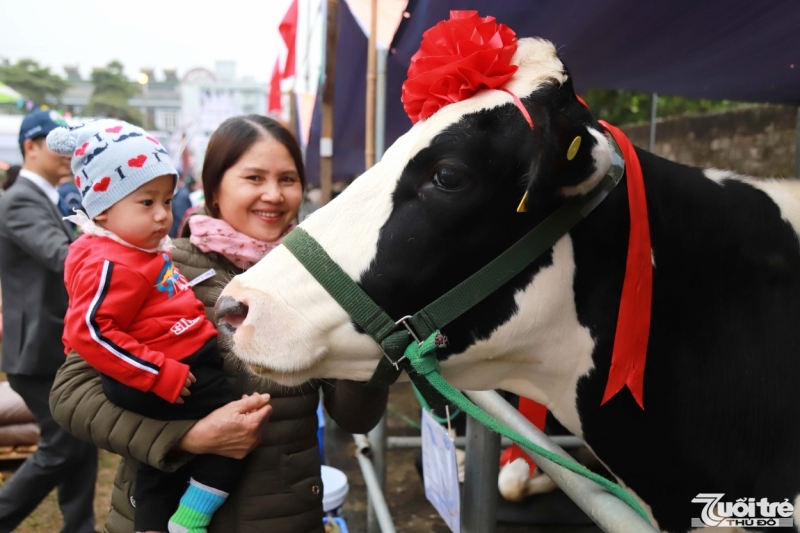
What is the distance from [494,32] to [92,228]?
45.3 inches

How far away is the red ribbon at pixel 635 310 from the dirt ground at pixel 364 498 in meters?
1.85

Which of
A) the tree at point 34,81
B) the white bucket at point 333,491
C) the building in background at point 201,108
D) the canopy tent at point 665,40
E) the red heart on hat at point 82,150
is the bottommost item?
the white bucket at point 333,491

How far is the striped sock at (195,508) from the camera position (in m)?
1.59

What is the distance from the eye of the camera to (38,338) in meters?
3.13

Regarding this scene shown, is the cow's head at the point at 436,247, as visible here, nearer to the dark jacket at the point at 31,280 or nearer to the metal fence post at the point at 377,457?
the metal fence post at the point at 377,457

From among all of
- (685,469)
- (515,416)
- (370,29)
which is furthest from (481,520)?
(370,29)

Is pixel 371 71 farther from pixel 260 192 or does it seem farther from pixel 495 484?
pixel 495 484

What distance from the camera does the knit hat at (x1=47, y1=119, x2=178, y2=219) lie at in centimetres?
162

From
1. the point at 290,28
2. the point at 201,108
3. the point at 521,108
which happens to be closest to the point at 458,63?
the point at 521,108

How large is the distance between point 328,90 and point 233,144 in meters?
2.90

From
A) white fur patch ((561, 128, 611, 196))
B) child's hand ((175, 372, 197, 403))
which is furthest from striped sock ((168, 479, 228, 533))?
white fur patch ((561, 128, 611, 196))

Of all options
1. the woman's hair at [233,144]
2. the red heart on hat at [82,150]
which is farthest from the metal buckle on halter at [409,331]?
the red heart on hat at [82,150]

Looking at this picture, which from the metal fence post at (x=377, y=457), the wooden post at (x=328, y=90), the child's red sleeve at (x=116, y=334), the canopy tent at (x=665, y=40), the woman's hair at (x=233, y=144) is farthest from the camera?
the wooden post at (x=328, y=90)

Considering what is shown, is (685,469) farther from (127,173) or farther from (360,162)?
(360,162)
